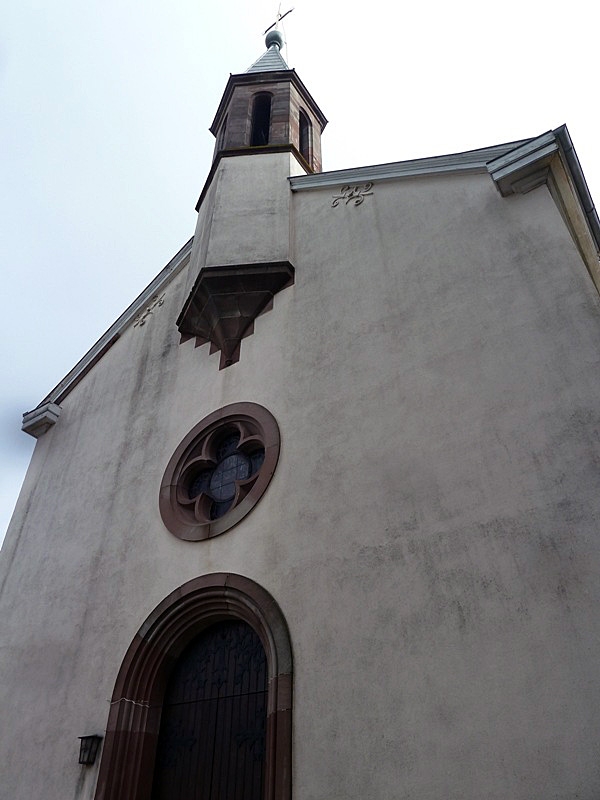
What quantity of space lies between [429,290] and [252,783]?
17.7 feet

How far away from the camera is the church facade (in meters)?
4.65

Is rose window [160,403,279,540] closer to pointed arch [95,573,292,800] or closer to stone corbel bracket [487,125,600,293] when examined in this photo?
pointed arch [95,573,292,800]

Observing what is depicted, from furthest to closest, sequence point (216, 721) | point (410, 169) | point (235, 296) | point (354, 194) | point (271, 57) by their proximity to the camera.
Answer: point (271, 57) < point (354, 194) < point (235, 296) < point (410, 169) < point (216, 721)

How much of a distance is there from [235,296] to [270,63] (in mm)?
8233

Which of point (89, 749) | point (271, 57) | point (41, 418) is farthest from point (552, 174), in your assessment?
point (271, 57)

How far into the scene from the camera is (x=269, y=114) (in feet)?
42.1

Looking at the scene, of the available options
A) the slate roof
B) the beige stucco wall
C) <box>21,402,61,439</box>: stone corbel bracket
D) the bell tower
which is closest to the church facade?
the beige stucco wall

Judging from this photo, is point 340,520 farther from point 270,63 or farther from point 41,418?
point 270,63

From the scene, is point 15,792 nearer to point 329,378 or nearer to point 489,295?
point 329,378

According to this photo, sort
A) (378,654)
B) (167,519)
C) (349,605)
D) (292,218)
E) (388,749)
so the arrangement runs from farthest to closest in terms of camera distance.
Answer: (292,218) → (167,519) → (349,605) → (378,654) → (388,749)

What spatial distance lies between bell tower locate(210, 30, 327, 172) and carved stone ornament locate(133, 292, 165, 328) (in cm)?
301

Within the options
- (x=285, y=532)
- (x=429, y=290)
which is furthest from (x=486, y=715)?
(x=429, y=290)

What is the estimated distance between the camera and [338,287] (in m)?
7.98

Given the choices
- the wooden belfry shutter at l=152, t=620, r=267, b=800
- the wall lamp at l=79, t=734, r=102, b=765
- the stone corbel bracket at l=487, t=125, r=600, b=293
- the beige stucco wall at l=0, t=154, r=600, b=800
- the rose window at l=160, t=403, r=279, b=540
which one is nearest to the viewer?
the beige stucco wall at l=0, t=154, r=600, b=800
